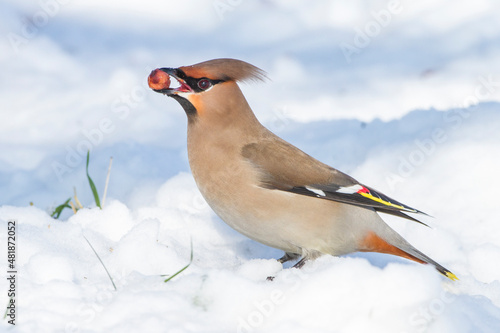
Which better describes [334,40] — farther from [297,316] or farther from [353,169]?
[297,316]

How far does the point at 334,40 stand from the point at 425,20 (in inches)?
42.0

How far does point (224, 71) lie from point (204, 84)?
0.11 metres

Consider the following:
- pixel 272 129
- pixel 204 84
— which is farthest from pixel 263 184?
pixel 272 129

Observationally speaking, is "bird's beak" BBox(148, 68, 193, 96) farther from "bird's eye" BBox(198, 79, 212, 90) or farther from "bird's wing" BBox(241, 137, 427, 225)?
"bird's wing" BBox(241, 137, 427, 225)

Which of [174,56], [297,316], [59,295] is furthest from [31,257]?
[174,56]

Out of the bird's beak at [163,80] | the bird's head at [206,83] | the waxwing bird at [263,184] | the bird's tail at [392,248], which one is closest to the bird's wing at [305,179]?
the waxwing bird at [263,184]

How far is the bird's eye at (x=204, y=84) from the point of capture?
3.41 meters

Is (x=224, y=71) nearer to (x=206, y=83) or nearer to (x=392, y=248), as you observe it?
(x=206, y=83)

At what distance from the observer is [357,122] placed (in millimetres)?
5352

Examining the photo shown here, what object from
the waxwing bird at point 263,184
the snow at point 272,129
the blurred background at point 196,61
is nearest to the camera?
the snow at point 272,129

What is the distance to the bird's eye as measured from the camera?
3.41 metres

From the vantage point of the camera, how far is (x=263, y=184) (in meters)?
3.32

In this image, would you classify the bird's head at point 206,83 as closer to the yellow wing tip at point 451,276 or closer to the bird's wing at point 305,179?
the bird's wing at point 305,179

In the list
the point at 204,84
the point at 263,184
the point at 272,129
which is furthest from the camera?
the point at 272,129
